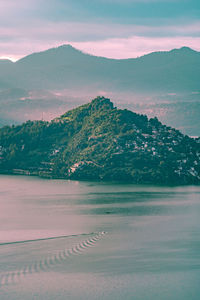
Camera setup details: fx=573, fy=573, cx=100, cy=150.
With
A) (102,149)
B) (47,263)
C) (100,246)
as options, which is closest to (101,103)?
(102,149)

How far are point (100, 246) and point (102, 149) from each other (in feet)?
105

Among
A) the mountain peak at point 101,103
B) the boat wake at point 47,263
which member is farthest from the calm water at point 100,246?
the mountain peak at point 101,103

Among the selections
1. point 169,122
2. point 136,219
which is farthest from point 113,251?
point 169,122

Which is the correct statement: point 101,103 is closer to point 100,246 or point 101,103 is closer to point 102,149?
point 102,149

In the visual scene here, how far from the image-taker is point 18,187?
42.6 metres

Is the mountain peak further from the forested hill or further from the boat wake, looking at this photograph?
the boat wake

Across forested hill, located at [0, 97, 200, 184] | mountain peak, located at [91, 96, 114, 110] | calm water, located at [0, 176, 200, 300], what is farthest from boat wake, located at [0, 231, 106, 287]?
mountain peak, located at [91, 96, 114, 110]

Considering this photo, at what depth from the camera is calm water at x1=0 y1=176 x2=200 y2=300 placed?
17.0 meters

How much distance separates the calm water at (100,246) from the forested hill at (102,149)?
1193cm

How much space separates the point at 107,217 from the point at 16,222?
4.68 meters

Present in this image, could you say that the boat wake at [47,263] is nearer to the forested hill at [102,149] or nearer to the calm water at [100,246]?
the calm water at [100,246]

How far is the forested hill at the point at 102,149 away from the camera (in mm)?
49594

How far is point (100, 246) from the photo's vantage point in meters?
22.2

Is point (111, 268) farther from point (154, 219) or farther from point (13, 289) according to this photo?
point (154, 219)
